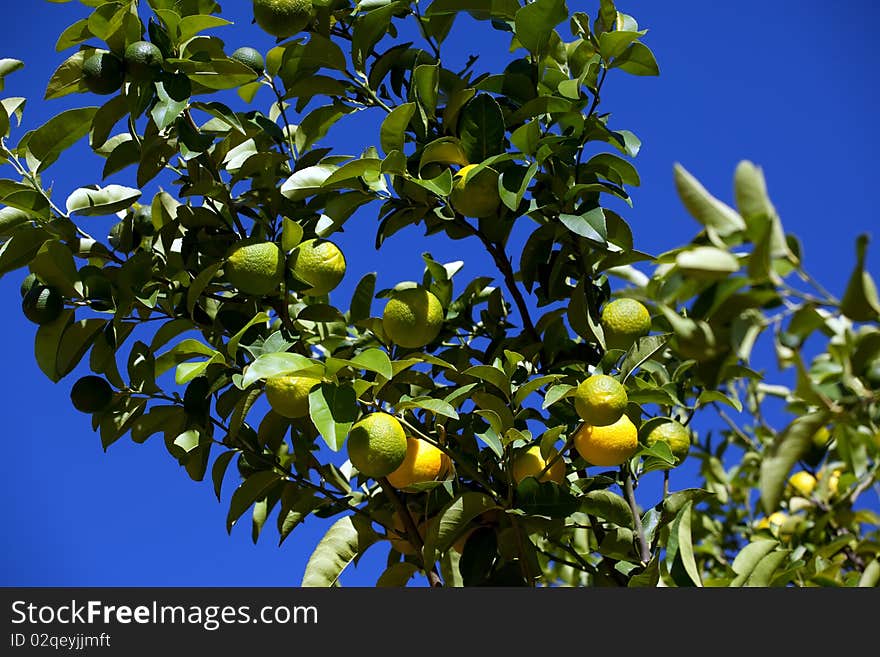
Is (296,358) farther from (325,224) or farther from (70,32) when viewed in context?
(70,32)

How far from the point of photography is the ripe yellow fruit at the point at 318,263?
138cm

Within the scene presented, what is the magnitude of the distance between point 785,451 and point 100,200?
1.17 metres

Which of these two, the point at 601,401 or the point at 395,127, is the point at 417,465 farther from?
the point at 395,127

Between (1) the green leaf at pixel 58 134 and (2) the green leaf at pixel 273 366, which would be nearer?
(2) the green leaf at pixel 273 366

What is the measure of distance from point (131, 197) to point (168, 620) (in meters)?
0.74

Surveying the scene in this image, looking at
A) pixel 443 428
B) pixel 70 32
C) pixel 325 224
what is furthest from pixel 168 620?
pixel 70 32

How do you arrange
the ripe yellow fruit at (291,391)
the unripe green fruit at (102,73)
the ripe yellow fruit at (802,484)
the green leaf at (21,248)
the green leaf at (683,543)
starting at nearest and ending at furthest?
the green leaf at (683,543)
the ripe yellow fruit at (291,391)
the unripe green fruit at (102,73)
the green leaf at (21,248)
the ripe yellow fruit at (802,484)

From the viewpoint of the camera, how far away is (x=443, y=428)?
1.38 metres

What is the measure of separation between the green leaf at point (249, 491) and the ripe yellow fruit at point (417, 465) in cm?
28

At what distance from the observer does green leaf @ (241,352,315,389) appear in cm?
115

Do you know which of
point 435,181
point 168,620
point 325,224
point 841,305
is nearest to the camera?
point 841,305

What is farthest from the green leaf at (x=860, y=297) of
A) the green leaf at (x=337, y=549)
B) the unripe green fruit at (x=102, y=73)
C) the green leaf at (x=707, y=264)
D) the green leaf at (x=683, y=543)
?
the unripe green fruit at (x=102, y=73)

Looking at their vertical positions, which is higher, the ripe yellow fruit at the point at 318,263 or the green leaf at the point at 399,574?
the ripe yellow fruit at the point at 318,263

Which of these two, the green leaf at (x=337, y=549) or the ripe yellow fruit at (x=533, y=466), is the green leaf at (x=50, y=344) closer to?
the green leaf at (x=337, y=549)
